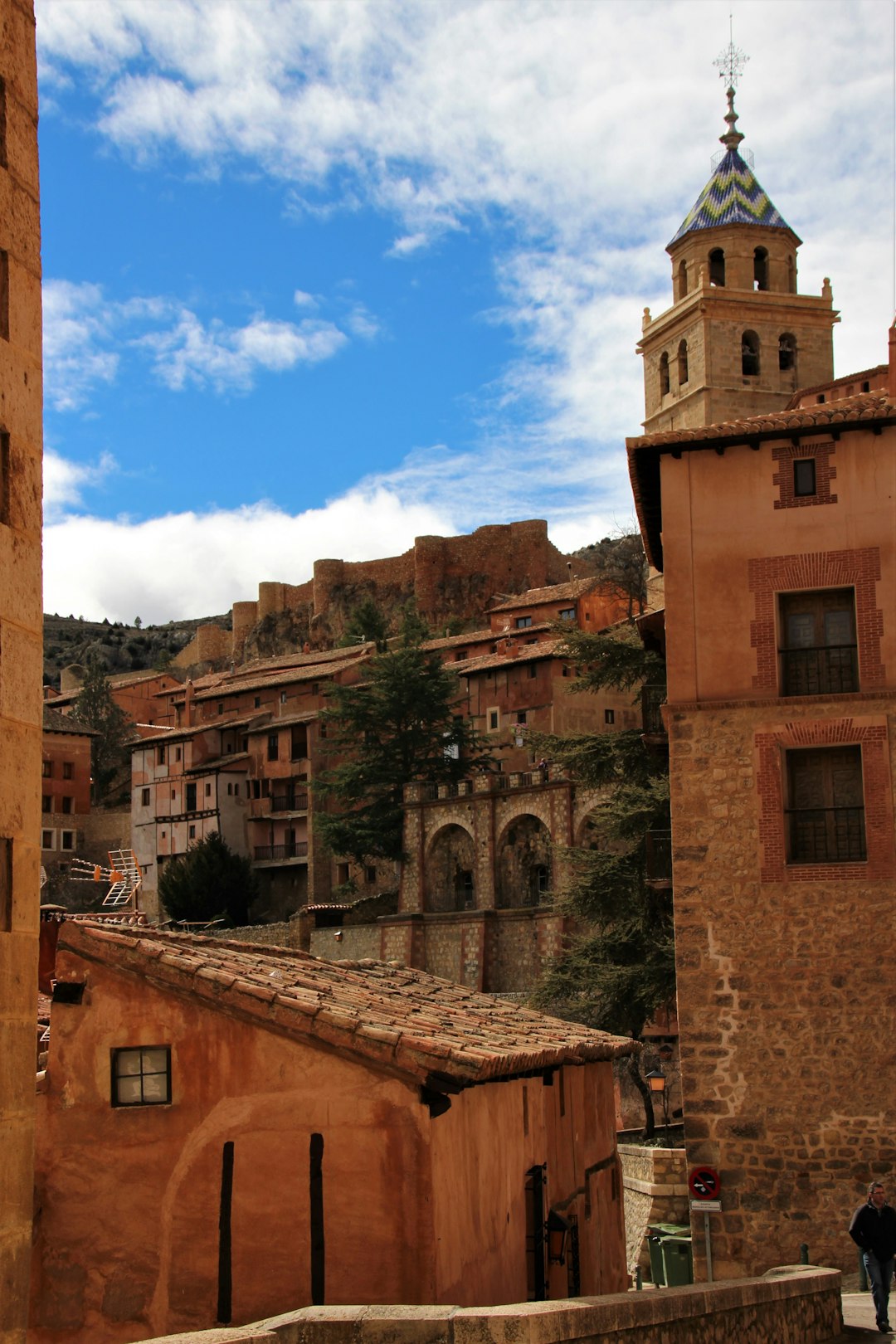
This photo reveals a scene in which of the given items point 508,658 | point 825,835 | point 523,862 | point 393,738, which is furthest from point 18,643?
point 508,658

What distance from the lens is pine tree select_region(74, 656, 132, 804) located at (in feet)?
284

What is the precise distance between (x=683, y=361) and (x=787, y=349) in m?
3.65

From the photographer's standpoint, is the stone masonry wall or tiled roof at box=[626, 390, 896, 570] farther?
the stone masonry wall

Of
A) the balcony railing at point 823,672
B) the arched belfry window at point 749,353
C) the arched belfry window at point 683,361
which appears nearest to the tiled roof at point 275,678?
the arched belfry window at point 683,361

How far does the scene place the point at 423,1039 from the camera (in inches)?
492

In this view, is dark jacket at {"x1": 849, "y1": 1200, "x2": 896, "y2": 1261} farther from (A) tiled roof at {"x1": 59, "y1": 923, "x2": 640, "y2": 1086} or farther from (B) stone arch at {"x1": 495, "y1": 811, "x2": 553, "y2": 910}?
(B) stone arch at {"x1": 495, "y1": 811, "x2": 553, "y2": 910}

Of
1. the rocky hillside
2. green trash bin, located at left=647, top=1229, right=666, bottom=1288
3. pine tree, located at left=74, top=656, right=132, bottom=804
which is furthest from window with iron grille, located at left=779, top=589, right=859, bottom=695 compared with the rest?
the rocky hillside

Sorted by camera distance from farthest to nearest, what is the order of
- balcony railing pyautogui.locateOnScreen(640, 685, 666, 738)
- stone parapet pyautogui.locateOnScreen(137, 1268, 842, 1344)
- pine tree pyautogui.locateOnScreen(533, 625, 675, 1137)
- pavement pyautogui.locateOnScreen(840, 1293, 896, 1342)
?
pine tree pyautogui.locateOnScreen(533, 625, 675, 1137) < balcony railing pyautogui.locateOnScreen(640, 685, 666, 738) < pavement pyautogui.locateOnScreen(840, 1293, 896, 1342) < stone parapet pyautogui.locateOnScreen(137, 1268, 842, 1344)

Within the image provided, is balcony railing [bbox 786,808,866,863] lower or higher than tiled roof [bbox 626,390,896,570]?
lower

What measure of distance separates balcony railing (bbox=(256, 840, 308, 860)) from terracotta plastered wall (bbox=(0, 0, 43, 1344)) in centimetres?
5744

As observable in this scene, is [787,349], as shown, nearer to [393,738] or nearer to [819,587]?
[393,738]

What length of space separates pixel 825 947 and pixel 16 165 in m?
13.5

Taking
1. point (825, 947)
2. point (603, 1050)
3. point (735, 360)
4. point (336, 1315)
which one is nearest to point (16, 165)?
point (336, 1315)

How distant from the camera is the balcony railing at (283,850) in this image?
66688 millimetres
